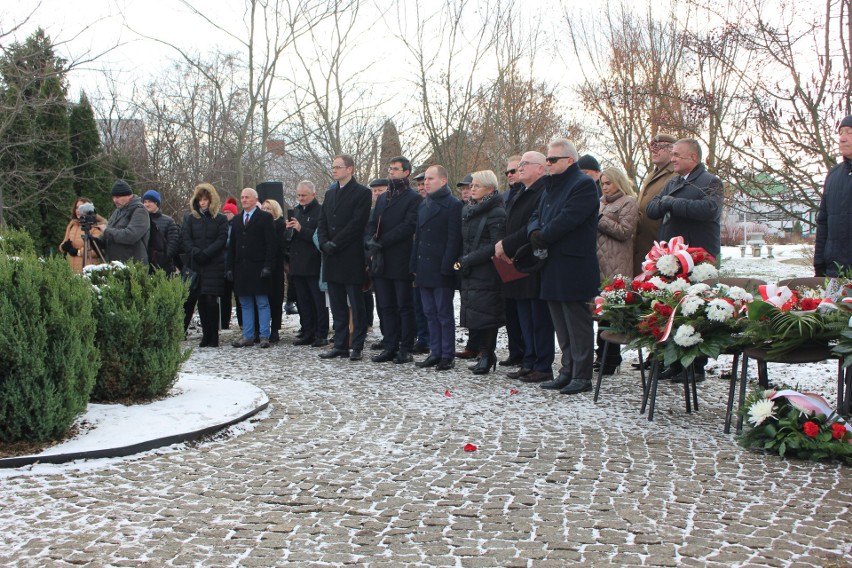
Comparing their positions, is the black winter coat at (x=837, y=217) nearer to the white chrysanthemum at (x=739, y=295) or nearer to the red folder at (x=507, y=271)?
the white chrysanthemum at (x=739, y=295)

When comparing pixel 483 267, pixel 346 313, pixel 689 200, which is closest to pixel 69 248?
pixel 346 313

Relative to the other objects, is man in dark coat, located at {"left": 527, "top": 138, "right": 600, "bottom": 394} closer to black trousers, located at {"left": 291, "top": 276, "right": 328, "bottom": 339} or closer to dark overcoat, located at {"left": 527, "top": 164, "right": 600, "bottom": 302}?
dark overcoat, located at {"left": 527, "top": 164, "right": 600, "bottom": 302}

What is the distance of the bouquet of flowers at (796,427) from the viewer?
17.1 ft

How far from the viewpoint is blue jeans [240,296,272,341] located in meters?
11.2

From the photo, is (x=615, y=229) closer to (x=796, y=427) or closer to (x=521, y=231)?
(x=521, y=231)

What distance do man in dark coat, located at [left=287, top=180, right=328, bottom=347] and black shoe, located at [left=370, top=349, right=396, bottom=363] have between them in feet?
5.05

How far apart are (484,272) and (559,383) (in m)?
1.55

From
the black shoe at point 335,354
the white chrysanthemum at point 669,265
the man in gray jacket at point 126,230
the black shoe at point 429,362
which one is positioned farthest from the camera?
the man in gray jacket at point 126,230

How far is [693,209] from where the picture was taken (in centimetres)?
764

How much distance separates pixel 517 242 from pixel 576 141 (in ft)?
60.1

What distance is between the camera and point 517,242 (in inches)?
318

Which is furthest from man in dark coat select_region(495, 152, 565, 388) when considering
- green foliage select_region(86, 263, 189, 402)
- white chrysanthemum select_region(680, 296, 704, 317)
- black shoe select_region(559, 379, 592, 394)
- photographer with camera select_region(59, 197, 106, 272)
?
photographer with camera select_region(59, 197, 106, 272)

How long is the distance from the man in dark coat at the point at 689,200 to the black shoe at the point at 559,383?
65.0 inches

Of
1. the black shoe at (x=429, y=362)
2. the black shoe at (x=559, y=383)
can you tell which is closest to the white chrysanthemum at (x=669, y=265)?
the black shoe at (x=559, y=383)
